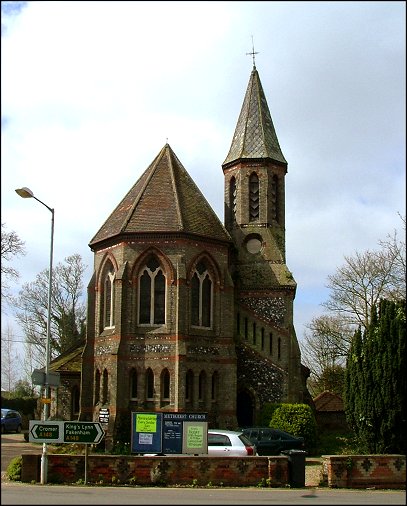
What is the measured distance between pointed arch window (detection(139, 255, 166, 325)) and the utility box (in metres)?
15.8

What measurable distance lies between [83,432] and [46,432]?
100cm

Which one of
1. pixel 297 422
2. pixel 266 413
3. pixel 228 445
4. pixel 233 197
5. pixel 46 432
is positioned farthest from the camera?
pixel 233 197

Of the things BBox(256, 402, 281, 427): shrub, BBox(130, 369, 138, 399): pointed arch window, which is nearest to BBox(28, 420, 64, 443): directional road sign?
BBox(130, 369, 138, 399): pointed arch window

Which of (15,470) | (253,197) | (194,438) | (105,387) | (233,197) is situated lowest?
(15,470)

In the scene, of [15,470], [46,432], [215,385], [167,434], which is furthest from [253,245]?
[15,470]

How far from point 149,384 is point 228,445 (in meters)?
12.7

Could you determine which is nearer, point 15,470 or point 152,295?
point 15,470

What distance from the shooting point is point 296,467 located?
67.3 feet

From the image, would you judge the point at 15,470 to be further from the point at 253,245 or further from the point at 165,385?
the point at 253,245

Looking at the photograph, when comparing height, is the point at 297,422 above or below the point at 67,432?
below

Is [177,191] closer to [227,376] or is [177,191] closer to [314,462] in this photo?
[227,376]

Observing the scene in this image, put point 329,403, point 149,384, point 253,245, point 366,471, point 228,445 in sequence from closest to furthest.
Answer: point 366,471 → point 228,445 → point 149,384 → point 253,245 → point 329,403

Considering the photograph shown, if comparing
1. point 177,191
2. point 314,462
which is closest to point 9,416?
point 177,191

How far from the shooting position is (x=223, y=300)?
3712 cm
